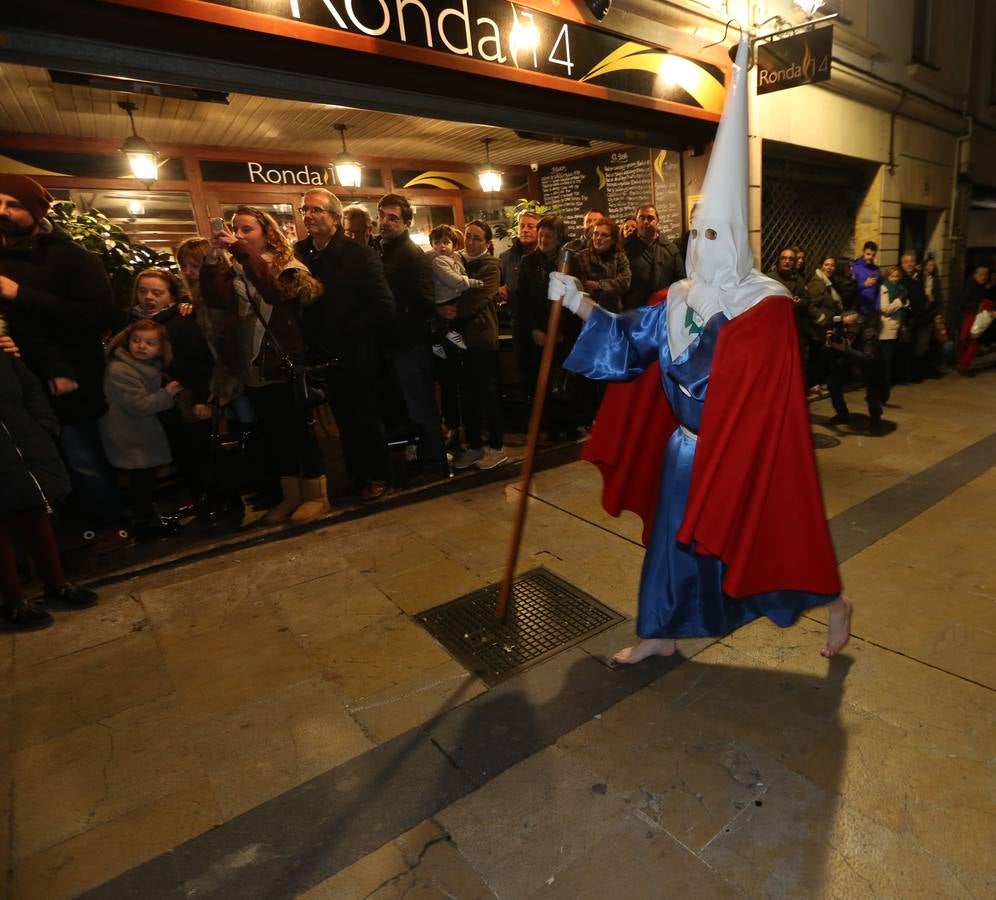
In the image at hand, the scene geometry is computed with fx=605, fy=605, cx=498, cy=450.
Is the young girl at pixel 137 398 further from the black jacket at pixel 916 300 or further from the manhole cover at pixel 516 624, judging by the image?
the black jacket at pixel 916 300

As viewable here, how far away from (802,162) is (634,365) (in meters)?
7.82

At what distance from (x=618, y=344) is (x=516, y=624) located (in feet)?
4.86

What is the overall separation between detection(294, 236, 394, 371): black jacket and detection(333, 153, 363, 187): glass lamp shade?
4.71m

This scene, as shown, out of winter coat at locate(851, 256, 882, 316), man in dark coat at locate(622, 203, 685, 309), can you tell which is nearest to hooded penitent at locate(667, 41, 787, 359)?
man in dark coat at locate(622, 203, 685, 309)

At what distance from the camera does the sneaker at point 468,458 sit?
17.0 ft

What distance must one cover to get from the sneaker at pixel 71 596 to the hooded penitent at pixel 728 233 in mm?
3461

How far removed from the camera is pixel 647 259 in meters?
6.06

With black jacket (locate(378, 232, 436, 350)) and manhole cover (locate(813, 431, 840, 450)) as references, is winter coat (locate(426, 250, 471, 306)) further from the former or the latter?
manhole cover (locate(813, 431, 840, 450))

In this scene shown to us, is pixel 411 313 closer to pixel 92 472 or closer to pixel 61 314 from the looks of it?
pixel 61 314

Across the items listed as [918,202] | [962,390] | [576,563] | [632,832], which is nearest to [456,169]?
[918,202]

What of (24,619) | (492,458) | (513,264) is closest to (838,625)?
(492,458)

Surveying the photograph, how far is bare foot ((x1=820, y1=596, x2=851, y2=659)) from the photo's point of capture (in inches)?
100

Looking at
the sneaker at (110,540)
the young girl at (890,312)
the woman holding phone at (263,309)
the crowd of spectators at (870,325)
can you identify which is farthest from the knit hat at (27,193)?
the young girl at (890,312)

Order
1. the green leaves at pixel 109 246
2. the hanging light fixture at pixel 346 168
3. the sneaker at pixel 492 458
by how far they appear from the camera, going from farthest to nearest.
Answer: the hanging light fixture at pixel 346 168, the sneaker at pixel 492 458, the green leaves at pixel 109 246
